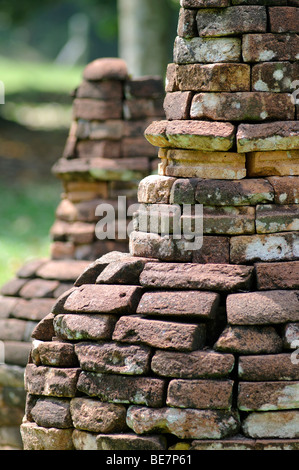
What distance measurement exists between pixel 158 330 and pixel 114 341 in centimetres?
24

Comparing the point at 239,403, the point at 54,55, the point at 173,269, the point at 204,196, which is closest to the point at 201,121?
the point at 204,196

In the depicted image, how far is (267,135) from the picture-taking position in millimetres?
3762

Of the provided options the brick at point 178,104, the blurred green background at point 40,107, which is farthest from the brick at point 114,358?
the blurred green background at point 40,107

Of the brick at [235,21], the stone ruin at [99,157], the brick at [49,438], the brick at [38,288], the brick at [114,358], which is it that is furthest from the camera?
the stone ruin at [99,157]

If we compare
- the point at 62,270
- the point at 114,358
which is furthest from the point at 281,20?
the point at 62,270

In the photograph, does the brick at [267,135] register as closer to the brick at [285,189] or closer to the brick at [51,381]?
the brick at [285,189]

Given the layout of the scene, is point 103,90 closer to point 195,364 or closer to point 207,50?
point 207,50

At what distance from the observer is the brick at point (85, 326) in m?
3.80

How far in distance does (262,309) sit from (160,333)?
467 mm

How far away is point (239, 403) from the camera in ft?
11.7

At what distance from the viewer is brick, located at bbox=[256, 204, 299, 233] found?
379cm

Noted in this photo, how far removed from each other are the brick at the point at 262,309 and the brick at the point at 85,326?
22.6 inches

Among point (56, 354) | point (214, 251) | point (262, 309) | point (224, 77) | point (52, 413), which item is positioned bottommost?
point (52, 413)

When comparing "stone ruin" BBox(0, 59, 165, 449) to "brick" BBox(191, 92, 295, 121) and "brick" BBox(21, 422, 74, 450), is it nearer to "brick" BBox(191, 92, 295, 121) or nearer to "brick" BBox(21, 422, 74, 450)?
"brick" BBox(21, 422, 74, 450)
